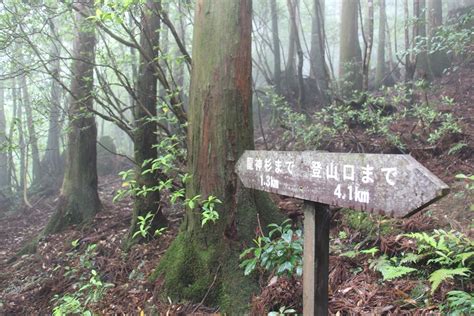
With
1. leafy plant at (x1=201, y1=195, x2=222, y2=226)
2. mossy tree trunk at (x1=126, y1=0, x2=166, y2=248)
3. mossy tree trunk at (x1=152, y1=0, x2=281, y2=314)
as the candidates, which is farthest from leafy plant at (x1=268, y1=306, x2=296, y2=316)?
mossy tree trunk at (x1=126, y1=0, x2=166, y2=248)

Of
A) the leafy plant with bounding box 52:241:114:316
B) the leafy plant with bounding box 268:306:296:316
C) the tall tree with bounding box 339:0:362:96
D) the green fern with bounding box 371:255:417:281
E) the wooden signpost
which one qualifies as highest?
the tall tree with bounding box 339:0:362:96

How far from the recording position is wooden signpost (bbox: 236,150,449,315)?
Answer: 6.22ft

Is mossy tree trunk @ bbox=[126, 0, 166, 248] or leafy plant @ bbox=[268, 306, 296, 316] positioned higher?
mossy tree trunk @ bbox=[126, 0, 166, 248]

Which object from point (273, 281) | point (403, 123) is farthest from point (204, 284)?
point (403, 123)

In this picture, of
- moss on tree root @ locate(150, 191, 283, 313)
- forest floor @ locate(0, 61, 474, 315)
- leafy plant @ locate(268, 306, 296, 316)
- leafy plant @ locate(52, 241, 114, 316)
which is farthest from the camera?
leafy plant @ locate(52, 241, 114, 316)

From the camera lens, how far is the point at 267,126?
1341 cm

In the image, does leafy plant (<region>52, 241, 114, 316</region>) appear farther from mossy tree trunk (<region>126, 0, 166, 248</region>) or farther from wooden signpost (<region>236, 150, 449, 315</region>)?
wooden signpost (<region>236, 150, 449, 315</region>)

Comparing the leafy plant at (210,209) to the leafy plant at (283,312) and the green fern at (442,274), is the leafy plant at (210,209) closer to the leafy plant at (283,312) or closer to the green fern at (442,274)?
the leafy plant at (283,312)

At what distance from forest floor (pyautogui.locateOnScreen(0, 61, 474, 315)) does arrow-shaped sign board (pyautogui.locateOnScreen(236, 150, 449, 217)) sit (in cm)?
136

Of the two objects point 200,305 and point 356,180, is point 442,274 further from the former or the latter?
point 200,305

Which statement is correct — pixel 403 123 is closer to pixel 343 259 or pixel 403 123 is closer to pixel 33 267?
pixel 343 259

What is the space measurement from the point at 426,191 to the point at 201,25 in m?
3.34

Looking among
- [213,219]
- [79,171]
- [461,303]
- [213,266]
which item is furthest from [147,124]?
[461,303]

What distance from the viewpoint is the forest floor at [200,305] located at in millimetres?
3490
